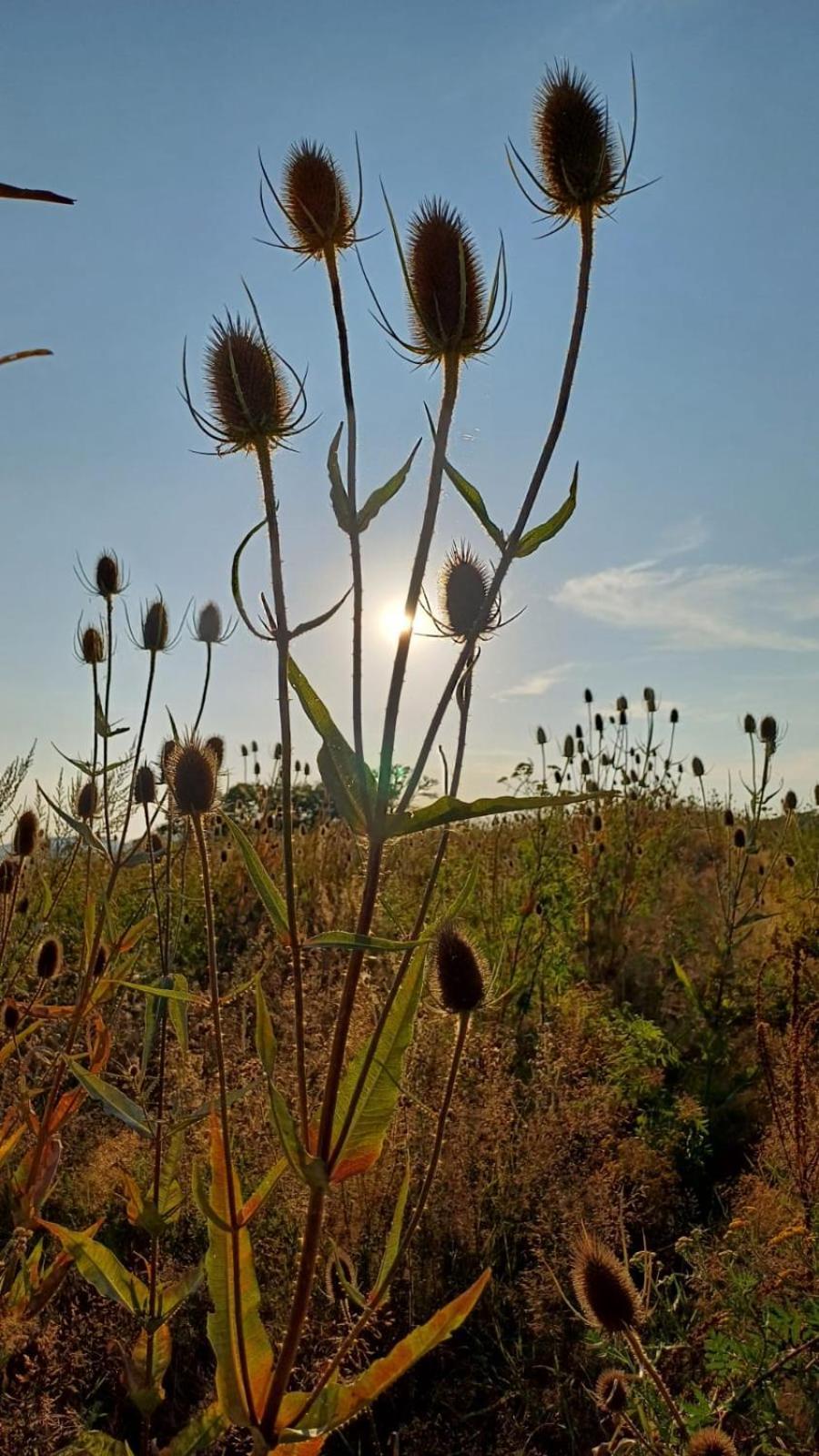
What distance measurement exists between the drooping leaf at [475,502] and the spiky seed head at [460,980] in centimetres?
79

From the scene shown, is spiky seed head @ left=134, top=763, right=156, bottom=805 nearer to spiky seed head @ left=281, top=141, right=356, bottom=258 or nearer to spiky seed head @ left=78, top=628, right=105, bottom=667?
spiky seed head @ left=78, top=628, right=105, bottom=667

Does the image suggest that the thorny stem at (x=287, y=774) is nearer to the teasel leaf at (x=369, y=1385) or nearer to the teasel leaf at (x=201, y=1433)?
the teasel leaf at (x=369, y=1385)

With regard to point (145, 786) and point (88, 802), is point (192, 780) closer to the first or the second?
point (145, 786)

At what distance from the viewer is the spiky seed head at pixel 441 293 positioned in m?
1.49

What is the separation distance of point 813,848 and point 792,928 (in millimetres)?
2550

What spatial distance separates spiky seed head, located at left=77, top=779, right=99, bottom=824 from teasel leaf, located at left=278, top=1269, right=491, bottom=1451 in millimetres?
2327

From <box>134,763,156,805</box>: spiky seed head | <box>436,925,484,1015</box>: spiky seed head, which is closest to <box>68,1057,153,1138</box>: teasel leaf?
<box>436,925,484,1015</box>: spiky seed head

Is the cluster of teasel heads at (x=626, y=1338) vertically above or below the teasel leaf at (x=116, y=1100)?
below

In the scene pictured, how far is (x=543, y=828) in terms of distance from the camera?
5562mm

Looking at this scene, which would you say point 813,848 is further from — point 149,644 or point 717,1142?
point 149,644

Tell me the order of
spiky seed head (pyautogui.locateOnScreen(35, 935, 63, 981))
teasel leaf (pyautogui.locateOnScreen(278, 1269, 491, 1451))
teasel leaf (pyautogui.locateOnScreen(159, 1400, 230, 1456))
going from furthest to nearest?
spiky seed head (pyautogui.locateOnScreen(35, 935, 63, 981))
teasel leaf (pyautogui.locateOnScreen(159, 1400, 230, 1456))
teasel leaf (pyautogui.locateOnScreen(278, 1269, 491, 1451))

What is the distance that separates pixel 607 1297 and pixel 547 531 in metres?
1.38

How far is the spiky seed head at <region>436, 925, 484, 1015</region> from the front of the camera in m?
1.88

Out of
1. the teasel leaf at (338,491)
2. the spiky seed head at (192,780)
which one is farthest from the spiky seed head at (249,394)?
the spiky seed head at (192,780)
